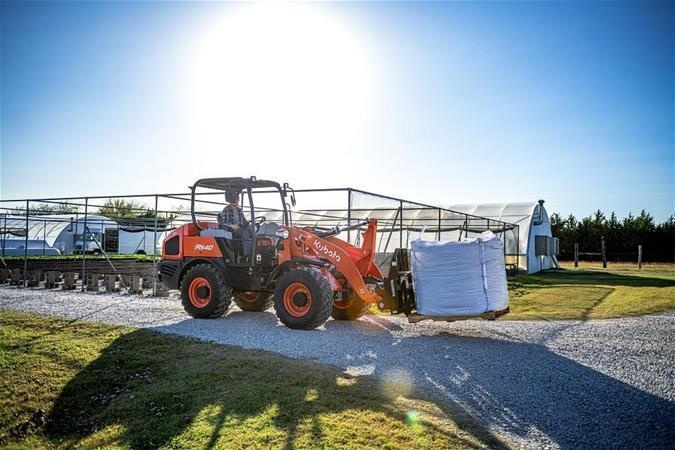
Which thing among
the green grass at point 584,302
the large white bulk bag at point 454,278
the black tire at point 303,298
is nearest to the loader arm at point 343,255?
the black tire at point 303,298

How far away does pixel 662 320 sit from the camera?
9953 mm

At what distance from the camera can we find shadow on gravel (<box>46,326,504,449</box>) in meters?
4.43

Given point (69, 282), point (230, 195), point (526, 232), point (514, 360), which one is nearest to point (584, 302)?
point (514, 360)

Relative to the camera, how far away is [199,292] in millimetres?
9797

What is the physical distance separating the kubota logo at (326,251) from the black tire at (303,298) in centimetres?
45

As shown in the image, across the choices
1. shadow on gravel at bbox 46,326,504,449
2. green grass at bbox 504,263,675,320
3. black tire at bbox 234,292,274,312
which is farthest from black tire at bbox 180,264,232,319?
green grass at bbox 504,263,675,320

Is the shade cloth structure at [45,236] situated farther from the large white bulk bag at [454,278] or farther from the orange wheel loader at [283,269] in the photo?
the large white bulk bag at [454,278]

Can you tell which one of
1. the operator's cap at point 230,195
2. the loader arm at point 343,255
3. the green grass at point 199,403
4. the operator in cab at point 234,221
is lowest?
the green grass at point 199,403

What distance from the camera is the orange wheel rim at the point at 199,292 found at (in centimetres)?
974

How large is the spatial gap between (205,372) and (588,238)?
130ft

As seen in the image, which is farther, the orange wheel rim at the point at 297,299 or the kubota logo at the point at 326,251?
the kubota logo at the point at 326,251

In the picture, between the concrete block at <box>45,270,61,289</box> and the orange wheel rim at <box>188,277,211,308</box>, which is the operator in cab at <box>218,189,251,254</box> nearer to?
the orange wheel rim at <box>188,277,211,308</box>

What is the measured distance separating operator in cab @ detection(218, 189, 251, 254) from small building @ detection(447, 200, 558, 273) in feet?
55.7

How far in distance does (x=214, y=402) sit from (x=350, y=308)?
469 cm
